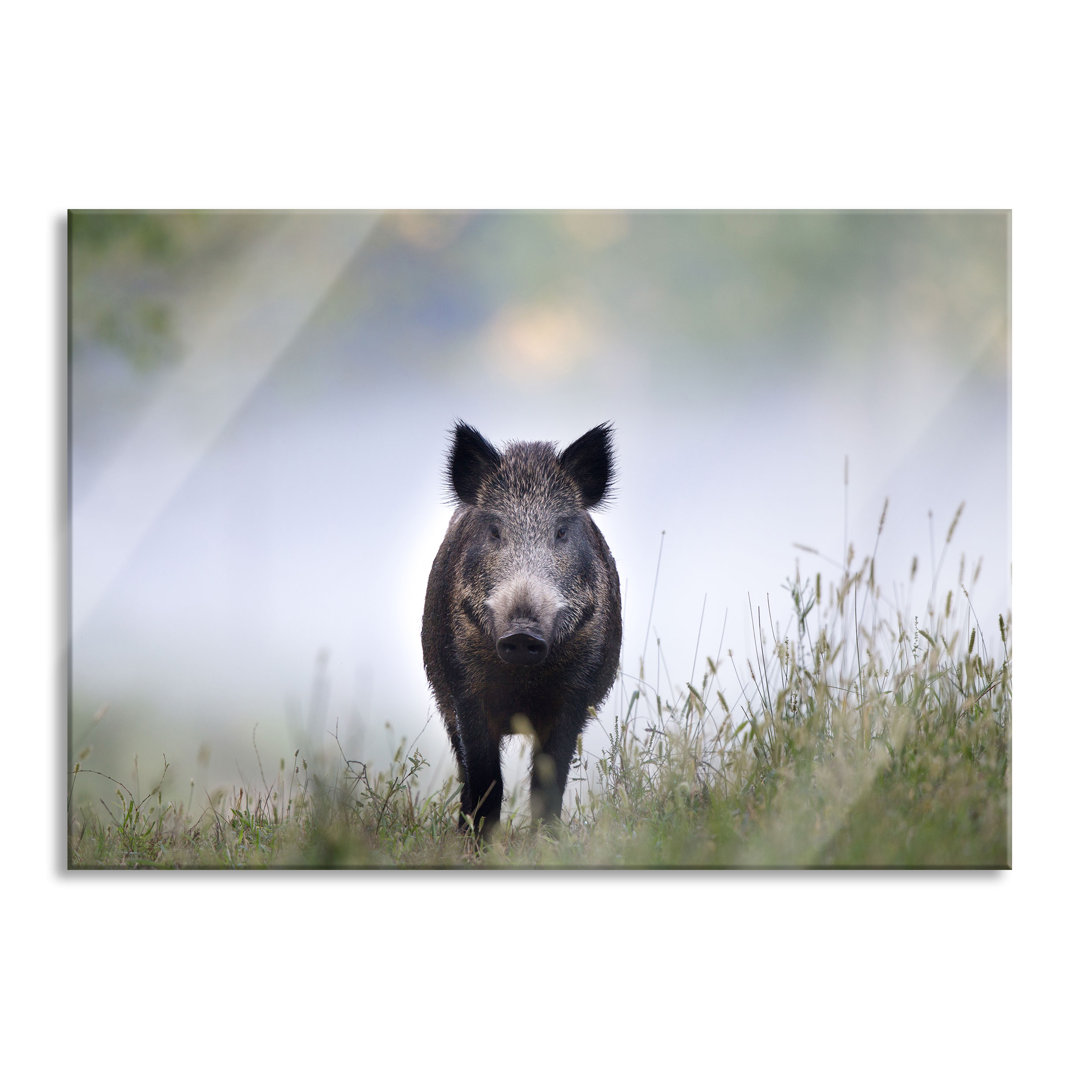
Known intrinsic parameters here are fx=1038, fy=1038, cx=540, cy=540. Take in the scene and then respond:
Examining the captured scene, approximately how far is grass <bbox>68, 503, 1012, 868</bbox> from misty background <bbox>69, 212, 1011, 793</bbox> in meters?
0.06

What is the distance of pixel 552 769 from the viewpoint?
9.47 feet

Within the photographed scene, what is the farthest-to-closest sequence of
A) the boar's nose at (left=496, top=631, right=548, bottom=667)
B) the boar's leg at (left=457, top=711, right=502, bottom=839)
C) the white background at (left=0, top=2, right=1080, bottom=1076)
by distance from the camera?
1. the boar's leg at (left=457, top=711, right=502, bottom=839)
2. the white background at (left=0, top=2, right=1080, bottom=1076)
3. the boar's nose at (left=496, top=631, right=548, bottom=667)

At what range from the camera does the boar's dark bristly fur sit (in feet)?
9.45

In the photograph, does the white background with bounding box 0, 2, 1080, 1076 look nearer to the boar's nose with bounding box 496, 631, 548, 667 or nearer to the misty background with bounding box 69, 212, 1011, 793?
the misty background with bounding box 69, 212, 1011, 793

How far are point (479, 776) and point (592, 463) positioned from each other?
929 millimetres

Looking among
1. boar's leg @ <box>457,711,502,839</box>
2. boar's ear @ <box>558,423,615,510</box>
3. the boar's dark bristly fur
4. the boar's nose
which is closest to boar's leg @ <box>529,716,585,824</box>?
the boar's dark bristly fur

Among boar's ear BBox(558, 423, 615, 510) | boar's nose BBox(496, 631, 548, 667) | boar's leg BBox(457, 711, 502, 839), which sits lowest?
boar's leg BBox(457, 711, 502, 839)

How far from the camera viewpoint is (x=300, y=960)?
2.75 meters

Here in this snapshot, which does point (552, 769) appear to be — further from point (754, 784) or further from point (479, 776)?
point (754, 784)

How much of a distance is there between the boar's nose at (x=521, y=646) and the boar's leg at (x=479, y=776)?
1.24 ft
